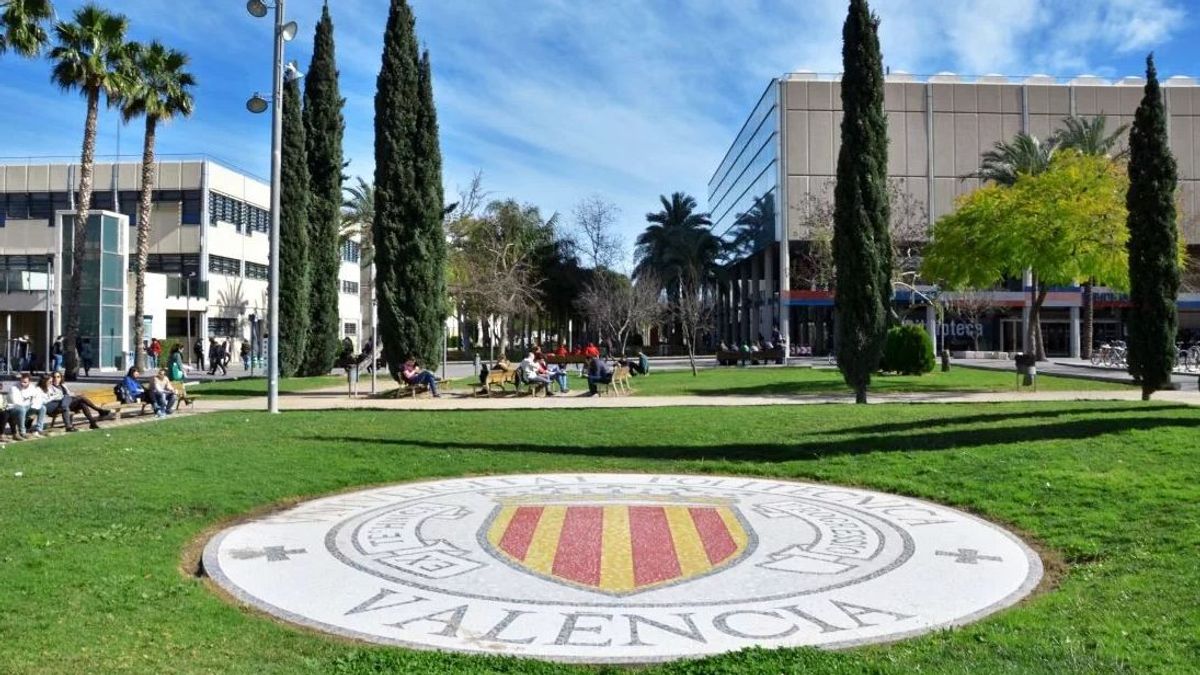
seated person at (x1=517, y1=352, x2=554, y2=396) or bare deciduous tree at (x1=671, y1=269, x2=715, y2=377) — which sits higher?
bare deciduous tree at (x1=671, y1=269, x2=715, y2=377)

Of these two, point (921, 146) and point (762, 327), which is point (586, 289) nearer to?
point (762, 327)

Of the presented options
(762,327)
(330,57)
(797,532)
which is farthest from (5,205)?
(797,532)

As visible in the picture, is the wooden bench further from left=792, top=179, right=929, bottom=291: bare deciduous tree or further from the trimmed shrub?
the trimmed shrub

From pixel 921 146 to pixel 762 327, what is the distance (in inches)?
675

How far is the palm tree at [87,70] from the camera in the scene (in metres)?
32.0

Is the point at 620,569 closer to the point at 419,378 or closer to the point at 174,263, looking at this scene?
the point at 419,378

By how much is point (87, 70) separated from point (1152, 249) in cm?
3308

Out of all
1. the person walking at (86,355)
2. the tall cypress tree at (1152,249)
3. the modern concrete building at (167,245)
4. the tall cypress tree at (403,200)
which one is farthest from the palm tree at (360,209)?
the tall cypress tree at (1152,249)

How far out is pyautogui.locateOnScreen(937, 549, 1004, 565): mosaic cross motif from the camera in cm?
702

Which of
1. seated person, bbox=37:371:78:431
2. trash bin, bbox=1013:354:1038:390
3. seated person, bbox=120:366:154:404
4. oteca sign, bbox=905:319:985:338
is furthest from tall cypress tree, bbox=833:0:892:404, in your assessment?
oteca sign, bbox=905:319:985:338

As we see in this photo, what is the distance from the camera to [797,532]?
801 cm

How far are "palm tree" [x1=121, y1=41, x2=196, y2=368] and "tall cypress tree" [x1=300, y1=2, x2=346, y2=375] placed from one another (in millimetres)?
6537

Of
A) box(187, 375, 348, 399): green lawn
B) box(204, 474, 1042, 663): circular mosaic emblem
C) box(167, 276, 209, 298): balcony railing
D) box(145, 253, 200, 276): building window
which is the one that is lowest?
box(204, 474, 1042, 663): circular mosaic emblem

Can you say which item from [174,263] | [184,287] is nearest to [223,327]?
[184,287]
